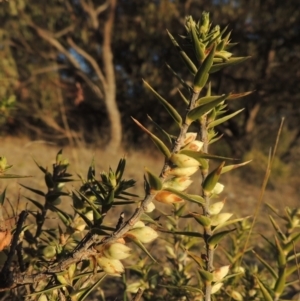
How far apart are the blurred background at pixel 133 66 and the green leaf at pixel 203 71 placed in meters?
7.02

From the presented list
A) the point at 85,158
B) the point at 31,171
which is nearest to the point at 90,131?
the point at 85,158

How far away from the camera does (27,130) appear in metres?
8.95

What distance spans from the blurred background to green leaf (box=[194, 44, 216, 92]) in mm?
7021

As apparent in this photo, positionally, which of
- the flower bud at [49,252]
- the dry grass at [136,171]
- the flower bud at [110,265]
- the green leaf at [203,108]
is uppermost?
the green leaf at [203,108]

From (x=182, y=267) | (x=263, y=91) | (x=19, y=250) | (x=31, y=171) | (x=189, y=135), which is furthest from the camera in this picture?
(x=263, y=91)

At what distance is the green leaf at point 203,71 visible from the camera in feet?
1.99

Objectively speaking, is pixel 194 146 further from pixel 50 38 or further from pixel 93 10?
pixel 93 10

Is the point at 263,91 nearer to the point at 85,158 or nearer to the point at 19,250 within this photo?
the point at 85,158

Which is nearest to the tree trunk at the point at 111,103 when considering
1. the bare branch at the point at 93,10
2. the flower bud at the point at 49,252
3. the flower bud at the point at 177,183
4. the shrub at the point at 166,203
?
the bare branch at the point at 93,10

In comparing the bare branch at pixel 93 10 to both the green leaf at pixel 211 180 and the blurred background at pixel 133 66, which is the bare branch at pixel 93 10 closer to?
the blurred background at pixel 133 66

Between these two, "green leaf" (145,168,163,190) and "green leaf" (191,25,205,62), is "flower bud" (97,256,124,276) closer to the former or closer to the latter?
"green leaf" (145,168,163,190)

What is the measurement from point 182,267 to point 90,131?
8769mm

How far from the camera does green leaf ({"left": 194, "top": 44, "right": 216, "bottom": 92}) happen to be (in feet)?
1.99

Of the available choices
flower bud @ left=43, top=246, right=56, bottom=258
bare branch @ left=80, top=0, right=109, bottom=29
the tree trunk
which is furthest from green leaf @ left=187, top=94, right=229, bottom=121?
bare branch @ left=80, top=0, right=109, bottom=29
